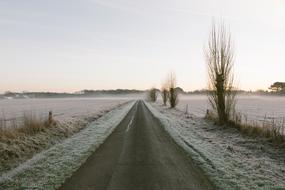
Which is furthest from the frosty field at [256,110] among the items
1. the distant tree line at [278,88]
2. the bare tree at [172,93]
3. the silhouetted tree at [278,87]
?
the silhouetted tree at [278,87]

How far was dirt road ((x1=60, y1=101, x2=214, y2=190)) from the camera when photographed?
271 inches

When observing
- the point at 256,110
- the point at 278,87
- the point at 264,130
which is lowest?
the point at 256,110

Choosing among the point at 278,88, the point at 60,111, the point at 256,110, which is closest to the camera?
the point at 256,110

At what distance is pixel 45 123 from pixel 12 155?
6587mm

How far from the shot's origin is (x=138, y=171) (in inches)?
321

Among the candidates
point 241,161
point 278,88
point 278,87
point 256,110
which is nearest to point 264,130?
point 241,161

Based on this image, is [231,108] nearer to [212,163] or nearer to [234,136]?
[234,136]

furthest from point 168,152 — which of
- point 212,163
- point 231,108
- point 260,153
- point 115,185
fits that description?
point 231,108

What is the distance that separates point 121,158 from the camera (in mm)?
9938

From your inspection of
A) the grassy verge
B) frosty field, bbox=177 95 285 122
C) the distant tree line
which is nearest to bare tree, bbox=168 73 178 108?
frosty field, bbox=177 95 285 122

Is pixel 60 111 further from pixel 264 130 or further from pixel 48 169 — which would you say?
pixel 48 169

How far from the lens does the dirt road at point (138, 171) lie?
6895 mm

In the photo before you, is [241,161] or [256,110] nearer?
[241,161]

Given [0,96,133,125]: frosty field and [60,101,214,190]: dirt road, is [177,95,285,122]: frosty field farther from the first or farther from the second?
[0,96,133,125]: frosty field
